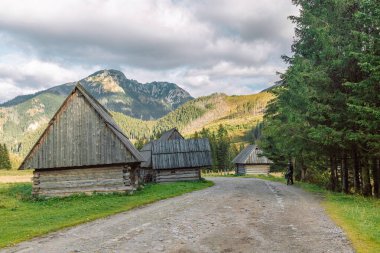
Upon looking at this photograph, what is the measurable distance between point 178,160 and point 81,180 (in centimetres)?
1728

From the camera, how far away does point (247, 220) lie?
14109 millimetres

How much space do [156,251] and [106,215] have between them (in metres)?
8.23

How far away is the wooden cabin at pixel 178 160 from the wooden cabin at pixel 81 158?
14899 millimetres

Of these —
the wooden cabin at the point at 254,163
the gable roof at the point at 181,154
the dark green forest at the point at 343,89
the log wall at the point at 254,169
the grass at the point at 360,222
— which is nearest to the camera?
the grass at the point at 360,222

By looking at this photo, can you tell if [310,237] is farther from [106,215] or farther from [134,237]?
[106,215]

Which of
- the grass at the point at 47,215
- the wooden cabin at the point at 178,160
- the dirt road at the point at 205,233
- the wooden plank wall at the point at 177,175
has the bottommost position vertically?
the grass at the point at 47,215

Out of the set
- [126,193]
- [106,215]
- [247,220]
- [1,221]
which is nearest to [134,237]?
[247,220]

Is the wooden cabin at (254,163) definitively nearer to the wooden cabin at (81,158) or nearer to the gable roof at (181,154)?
the gable roof at (181,154)

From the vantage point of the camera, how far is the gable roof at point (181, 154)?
43.1m

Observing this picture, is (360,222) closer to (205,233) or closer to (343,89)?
(205,233)

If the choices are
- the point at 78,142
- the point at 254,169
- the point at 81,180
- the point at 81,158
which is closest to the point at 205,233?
the point at 81,158

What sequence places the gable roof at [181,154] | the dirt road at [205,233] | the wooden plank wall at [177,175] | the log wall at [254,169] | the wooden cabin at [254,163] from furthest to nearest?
the log wall at [254,169], the wooden cabin at [254,163], the wooden plank wall at [177,175], the gable roof at [181,154], the dirt road at [205,233]

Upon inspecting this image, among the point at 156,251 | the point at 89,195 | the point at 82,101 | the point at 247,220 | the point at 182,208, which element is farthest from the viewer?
the point at 82,101

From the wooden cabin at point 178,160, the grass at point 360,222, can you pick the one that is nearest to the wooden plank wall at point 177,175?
the wooden cabin at point 178,160
